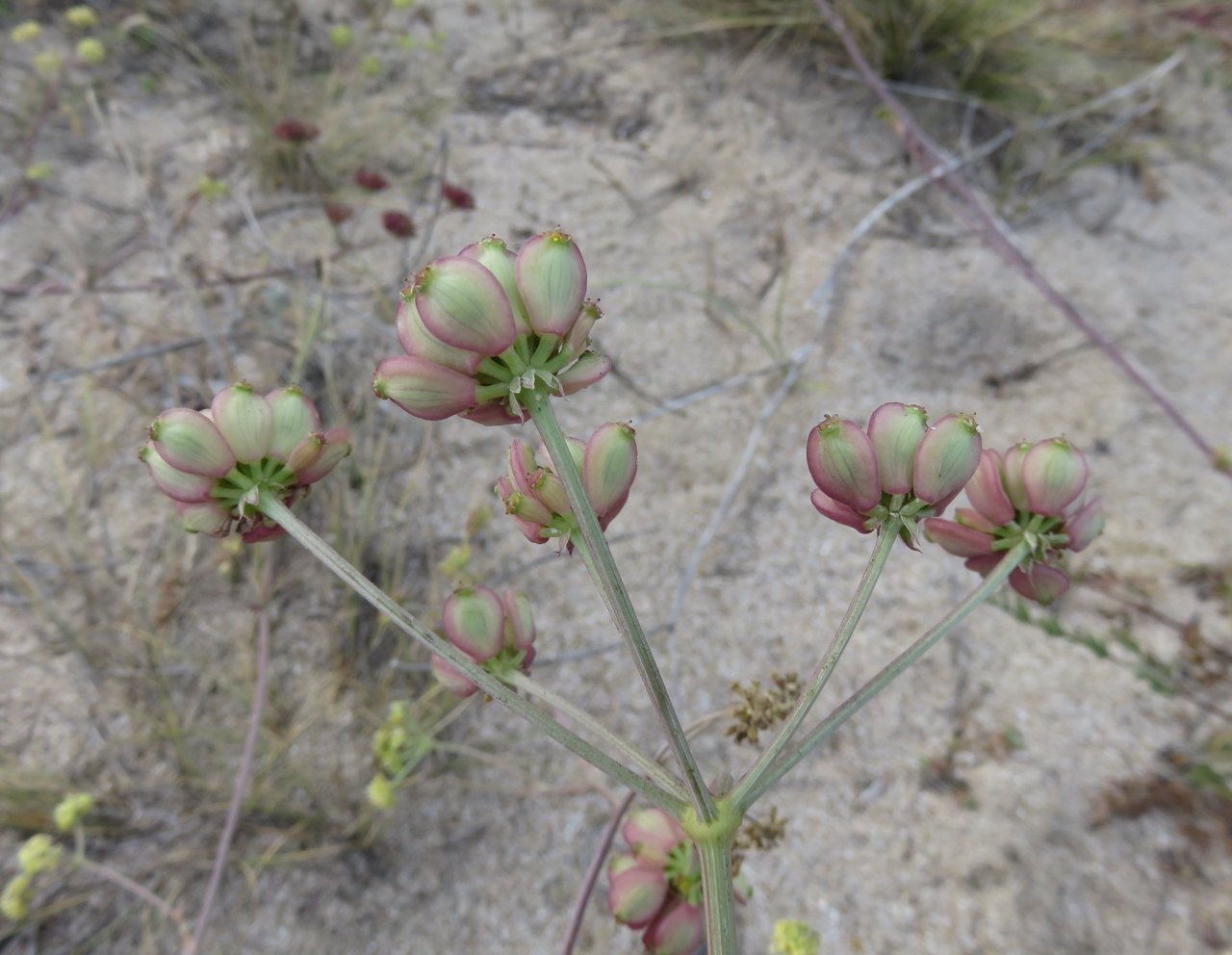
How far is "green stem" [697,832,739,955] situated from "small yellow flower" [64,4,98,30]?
9.08 ft

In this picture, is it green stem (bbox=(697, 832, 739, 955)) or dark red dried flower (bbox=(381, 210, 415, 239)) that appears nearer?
green stem (bbox=(697, 832, 739, 955))

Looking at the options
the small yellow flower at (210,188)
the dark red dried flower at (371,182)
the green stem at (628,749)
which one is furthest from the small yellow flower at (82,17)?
the green stem at (628,749)

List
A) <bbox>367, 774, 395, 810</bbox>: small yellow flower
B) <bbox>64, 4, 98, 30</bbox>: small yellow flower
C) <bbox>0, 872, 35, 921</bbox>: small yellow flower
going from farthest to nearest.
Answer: <bbox>64, 4, 98, 30</bbox>: small yellow flower
<bbox>367, 774, 395, 810</bbox>: small yellow flower
<bbox>0, 872, 35, 921</bbox>: small yellow flower

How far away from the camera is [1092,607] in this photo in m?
1.78

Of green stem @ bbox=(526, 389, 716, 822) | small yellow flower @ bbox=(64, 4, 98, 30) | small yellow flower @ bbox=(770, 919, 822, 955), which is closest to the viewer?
green stem @ bbox=(526, 389, 716, 822)

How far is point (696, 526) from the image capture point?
1.85 meters

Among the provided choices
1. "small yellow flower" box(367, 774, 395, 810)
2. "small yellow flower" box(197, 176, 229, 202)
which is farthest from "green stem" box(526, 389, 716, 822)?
"small yellow flower" box(197, 176, 229, 202)

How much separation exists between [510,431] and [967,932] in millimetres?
1340

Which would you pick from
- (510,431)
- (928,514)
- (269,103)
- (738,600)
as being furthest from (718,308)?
(928,514)

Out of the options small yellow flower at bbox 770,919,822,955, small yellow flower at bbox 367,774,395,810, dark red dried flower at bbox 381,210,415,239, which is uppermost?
dark red dried flower at bbox 381,210,415,239

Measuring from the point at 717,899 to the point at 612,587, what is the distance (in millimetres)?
239

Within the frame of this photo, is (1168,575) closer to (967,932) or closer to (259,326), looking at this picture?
(967,932)

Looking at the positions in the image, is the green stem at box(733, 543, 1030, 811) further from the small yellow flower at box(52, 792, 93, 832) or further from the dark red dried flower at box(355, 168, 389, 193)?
the dark red dried flower at box(355, 168, 389, 193)

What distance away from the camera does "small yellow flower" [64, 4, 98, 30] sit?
2.30 m
